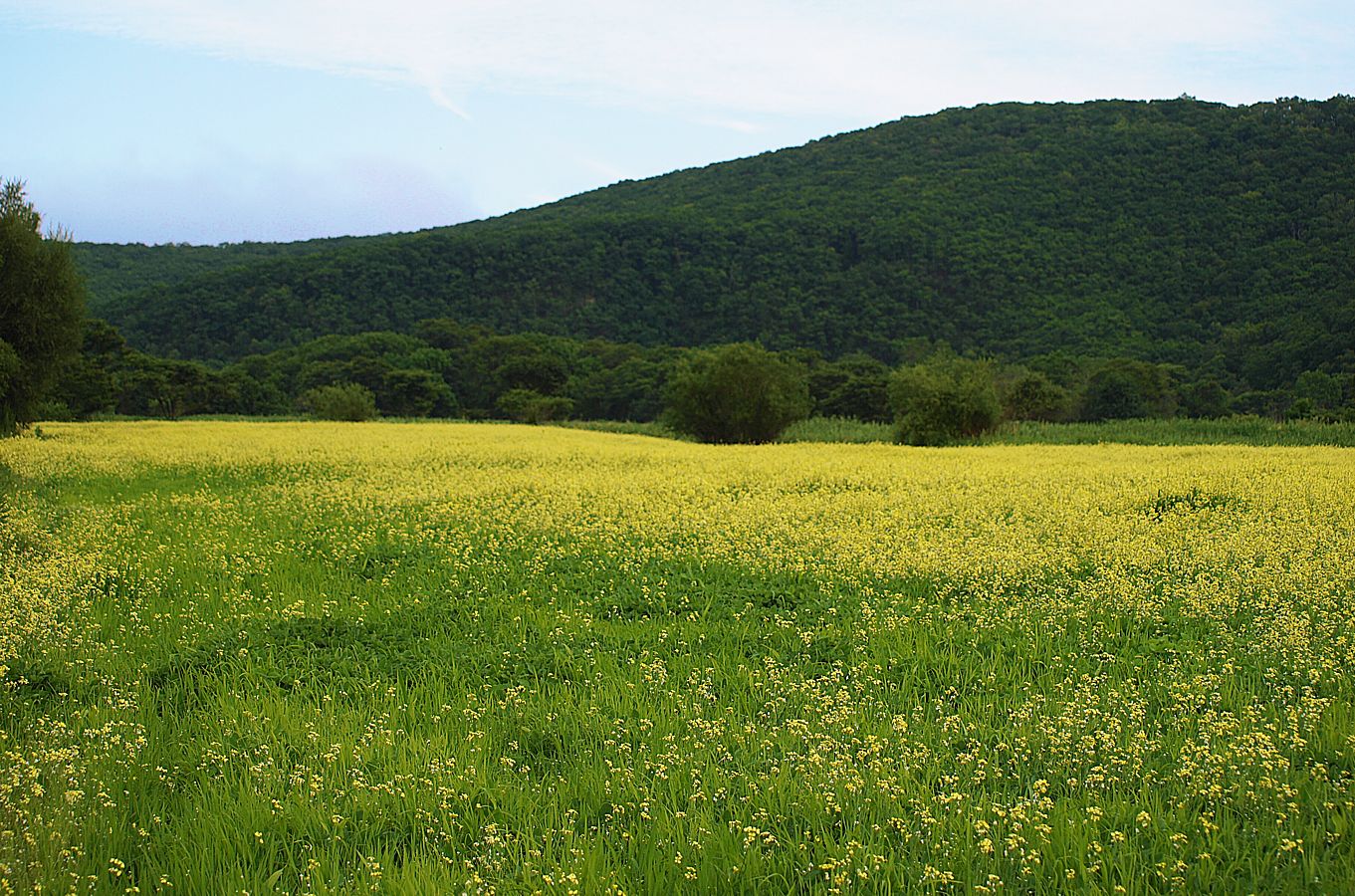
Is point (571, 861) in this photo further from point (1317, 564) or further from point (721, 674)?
point (1317, 564)

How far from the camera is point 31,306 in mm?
21281

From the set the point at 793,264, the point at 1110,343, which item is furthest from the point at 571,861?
the point at 793,264

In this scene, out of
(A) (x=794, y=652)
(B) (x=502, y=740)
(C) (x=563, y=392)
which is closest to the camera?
(B) (x=502, y=740)

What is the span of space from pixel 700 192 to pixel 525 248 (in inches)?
1428

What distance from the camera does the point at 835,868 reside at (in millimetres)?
3453

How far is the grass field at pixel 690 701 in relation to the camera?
3.57 metres

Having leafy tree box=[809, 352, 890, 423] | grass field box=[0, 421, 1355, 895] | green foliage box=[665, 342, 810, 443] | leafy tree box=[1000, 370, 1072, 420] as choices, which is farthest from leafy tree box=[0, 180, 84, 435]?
leafy tree box=[809, 352, 890, 423]

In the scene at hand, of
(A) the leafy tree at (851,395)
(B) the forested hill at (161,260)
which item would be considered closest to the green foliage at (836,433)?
(A) the leafy tree at (851,395)

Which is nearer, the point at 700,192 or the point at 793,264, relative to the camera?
the point at 793,264

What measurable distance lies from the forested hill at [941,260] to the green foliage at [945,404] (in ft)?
167

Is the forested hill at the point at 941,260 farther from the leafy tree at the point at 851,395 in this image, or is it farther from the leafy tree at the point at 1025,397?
the leafy tree at the point at 1025,397

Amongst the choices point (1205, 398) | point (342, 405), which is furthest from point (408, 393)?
point (1205, 398)

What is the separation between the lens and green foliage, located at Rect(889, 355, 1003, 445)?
1236 inches

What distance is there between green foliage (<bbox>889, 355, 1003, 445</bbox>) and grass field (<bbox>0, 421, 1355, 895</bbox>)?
20.3m
